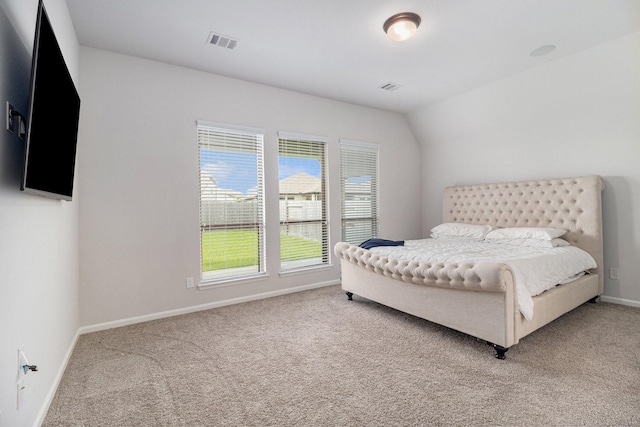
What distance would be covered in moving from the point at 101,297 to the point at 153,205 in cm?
103

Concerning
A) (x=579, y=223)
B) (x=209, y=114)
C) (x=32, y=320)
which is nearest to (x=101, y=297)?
(x=32, y=320)

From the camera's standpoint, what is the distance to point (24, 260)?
1.51m

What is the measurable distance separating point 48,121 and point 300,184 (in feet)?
9.79

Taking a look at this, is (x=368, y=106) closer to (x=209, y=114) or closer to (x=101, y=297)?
(x=209, y=114)

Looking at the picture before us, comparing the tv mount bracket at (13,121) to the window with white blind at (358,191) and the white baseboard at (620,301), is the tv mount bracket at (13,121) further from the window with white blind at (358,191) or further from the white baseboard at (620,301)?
the white baseboard at (620,301)

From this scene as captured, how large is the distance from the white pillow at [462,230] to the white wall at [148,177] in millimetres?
2445

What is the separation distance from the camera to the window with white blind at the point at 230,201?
142 inches

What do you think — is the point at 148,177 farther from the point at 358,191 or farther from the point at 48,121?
the point at 358,191

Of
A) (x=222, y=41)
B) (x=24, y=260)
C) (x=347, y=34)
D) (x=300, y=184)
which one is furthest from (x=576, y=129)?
(x=24, y=260)

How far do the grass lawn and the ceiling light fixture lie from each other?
2.67m

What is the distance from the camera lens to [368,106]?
4961 millimetres

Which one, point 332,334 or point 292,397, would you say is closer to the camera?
point 292,397

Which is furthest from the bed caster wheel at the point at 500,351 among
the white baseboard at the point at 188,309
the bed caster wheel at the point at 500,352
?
the white baseboard at the point at 188,309

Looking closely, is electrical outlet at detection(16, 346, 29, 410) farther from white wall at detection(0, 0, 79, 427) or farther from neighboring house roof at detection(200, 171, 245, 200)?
neighboring house roof at detection(200, 171, 245, 200)
